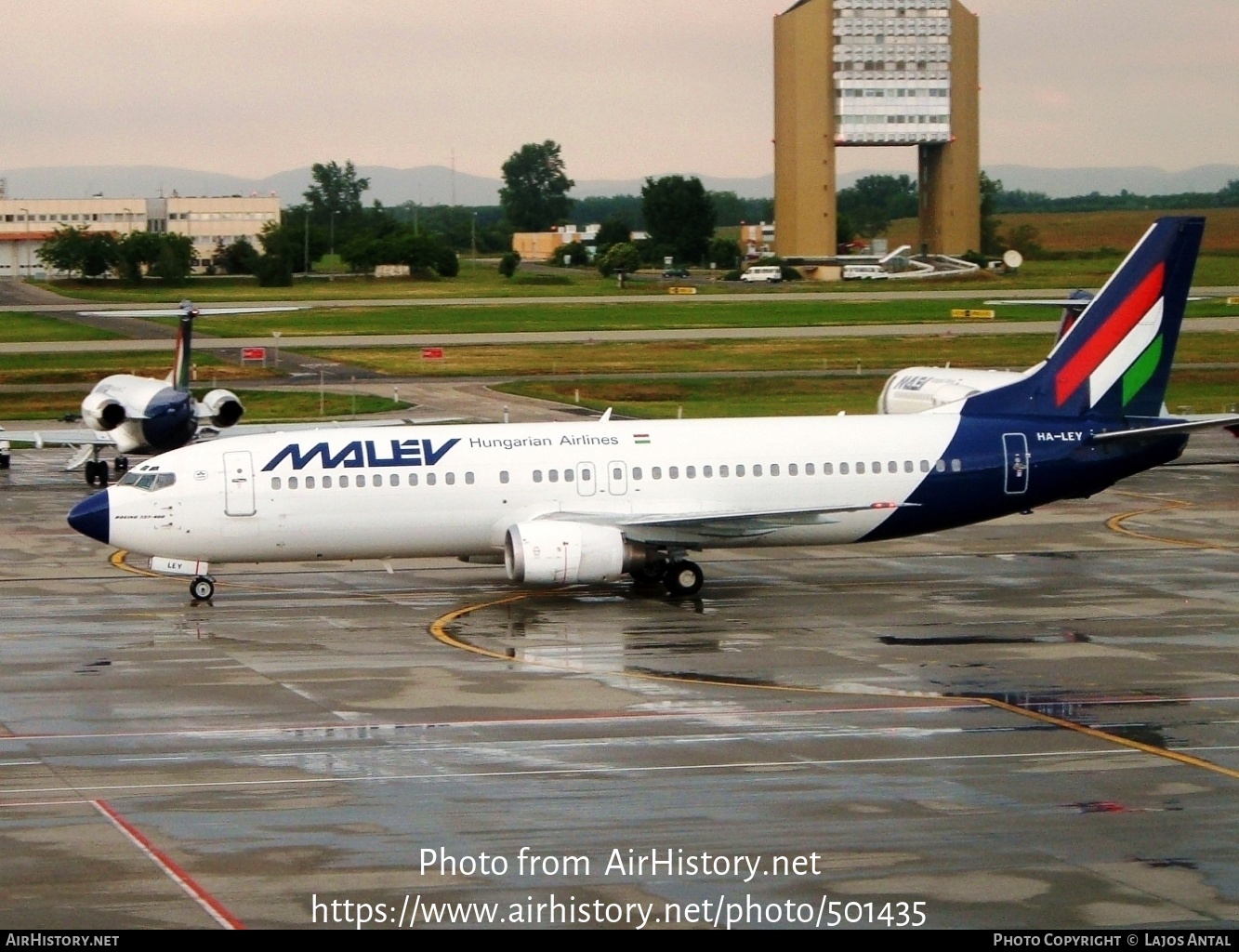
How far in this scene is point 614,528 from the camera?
3584cm

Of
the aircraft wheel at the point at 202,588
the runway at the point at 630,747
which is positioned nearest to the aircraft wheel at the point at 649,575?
the runway at the point at 630,747

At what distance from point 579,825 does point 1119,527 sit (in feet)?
96.3

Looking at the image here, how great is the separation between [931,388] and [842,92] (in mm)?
131826

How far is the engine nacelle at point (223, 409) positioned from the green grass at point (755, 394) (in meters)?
16.1

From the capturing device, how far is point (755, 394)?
257ft

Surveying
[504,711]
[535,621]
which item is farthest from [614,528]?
[504,711]

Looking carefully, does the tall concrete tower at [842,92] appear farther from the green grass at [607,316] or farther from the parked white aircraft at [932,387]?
the parked white aircraft at [932,387]

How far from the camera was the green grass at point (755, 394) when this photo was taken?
7081 cm

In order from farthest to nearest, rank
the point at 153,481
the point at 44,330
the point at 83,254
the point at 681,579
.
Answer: the point at 83,254 < the point at 44,330 < the point at 681,579 < the point at 153,481

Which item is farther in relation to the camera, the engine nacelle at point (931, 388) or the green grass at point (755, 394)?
the green grass at point (755, 394)

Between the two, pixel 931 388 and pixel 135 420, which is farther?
pixel 135 420

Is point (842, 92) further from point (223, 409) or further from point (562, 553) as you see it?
point (562, 553)

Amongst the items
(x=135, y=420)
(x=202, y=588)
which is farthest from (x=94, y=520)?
(x=135, y=420)

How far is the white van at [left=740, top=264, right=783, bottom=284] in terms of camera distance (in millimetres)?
165788
